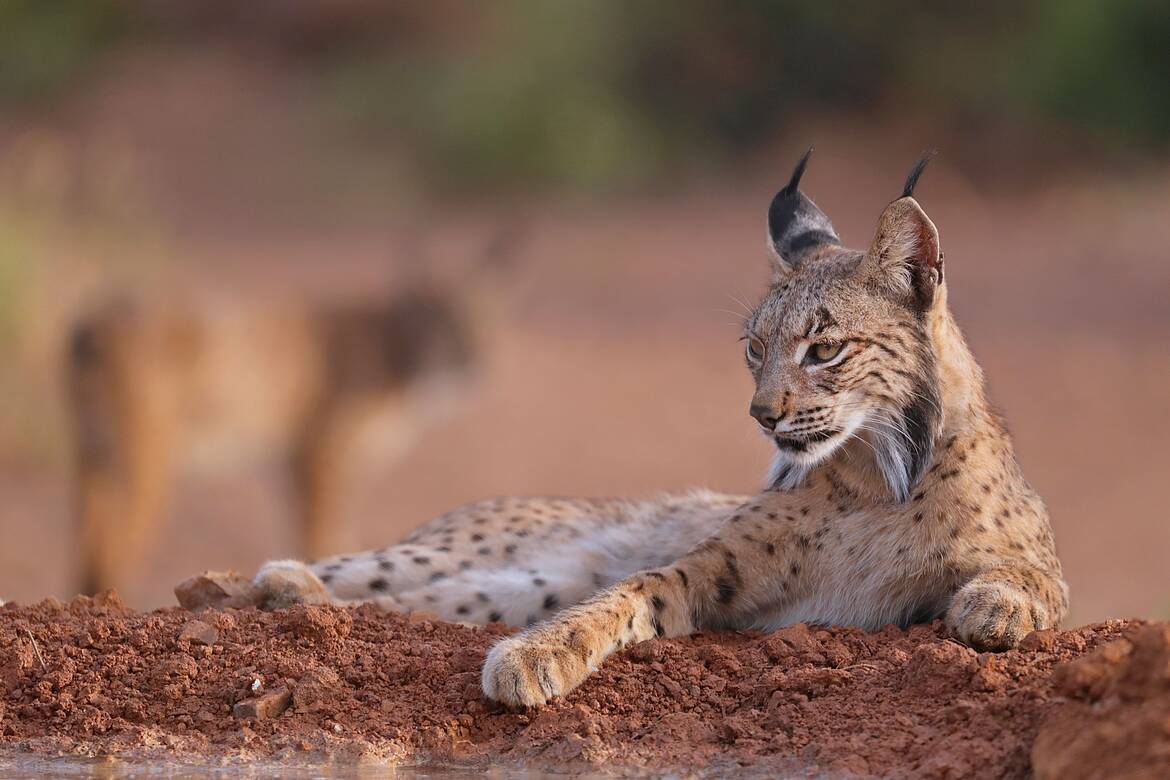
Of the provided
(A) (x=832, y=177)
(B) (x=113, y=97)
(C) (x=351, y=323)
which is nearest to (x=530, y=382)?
(C) (x=351, y=323)

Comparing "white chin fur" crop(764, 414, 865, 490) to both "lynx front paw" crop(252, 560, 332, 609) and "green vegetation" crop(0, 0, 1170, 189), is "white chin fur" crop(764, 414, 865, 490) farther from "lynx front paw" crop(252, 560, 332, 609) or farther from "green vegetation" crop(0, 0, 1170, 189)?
"green vegetation" crop(0, 0, 1170, 189)

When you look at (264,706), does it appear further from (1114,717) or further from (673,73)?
(673,73)

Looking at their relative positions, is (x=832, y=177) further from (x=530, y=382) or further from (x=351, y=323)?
(x=351, y=323)

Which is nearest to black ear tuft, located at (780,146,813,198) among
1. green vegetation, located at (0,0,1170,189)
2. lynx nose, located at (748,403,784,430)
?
lynx nose, located at (748,403,784,430)

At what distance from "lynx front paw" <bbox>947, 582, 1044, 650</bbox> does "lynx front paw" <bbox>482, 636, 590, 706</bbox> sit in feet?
3.48

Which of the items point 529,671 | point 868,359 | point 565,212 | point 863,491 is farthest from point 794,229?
point 565,212

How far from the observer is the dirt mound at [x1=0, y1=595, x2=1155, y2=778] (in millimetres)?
4316

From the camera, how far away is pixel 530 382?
663 inches

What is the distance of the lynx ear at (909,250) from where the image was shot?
5.04 meters

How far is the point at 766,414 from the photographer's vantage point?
500 cm

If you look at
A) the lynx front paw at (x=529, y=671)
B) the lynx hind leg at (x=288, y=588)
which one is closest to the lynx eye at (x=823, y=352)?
the lynx front paw at (x=529, y=671)

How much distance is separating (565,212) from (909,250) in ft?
65.2

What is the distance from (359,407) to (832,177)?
13093 mm

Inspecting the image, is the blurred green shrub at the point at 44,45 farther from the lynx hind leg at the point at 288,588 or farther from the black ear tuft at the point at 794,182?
the black ear tuft at the point at 794,182
